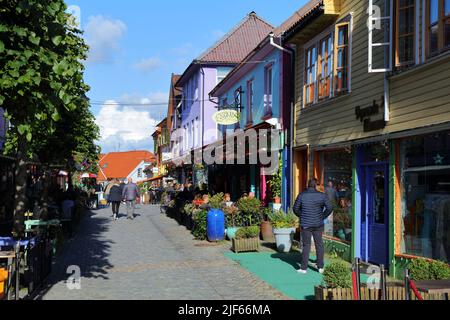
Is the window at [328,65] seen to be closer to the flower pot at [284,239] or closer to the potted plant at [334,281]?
the flower pot at [284,239]

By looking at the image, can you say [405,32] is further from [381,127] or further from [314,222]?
[314,222]

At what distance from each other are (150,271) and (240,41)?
26821 mm

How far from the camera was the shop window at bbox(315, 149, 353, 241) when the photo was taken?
12.2 meters

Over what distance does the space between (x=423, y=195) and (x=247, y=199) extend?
281 inches

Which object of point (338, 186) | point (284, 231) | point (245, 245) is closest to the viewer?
point (338, 186)

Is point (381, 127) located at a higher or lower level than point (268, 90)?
lower

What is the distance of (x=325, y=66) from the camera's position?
43.9 feet

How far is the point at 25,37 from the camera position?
672 cm

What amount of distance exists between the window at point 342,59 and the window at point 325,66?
1.33 ft

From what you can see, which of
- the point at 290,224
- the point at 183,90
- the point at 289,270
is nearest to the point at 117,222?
the point at 290,224

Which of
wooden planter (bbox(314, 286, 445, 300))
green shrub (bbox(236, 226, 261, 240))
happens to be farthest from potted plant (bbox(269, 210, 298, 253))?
wooden planter (bbox(314, 286, 445, 300))

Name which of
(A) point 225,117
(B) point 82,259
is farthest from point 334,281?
(A) point 225,117

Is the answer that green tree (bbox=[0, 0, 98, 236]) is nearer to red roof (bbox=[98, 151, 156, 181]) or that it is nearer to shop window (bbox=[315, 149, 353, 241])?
shop window (bbox=[315, 149, 353, 241])
